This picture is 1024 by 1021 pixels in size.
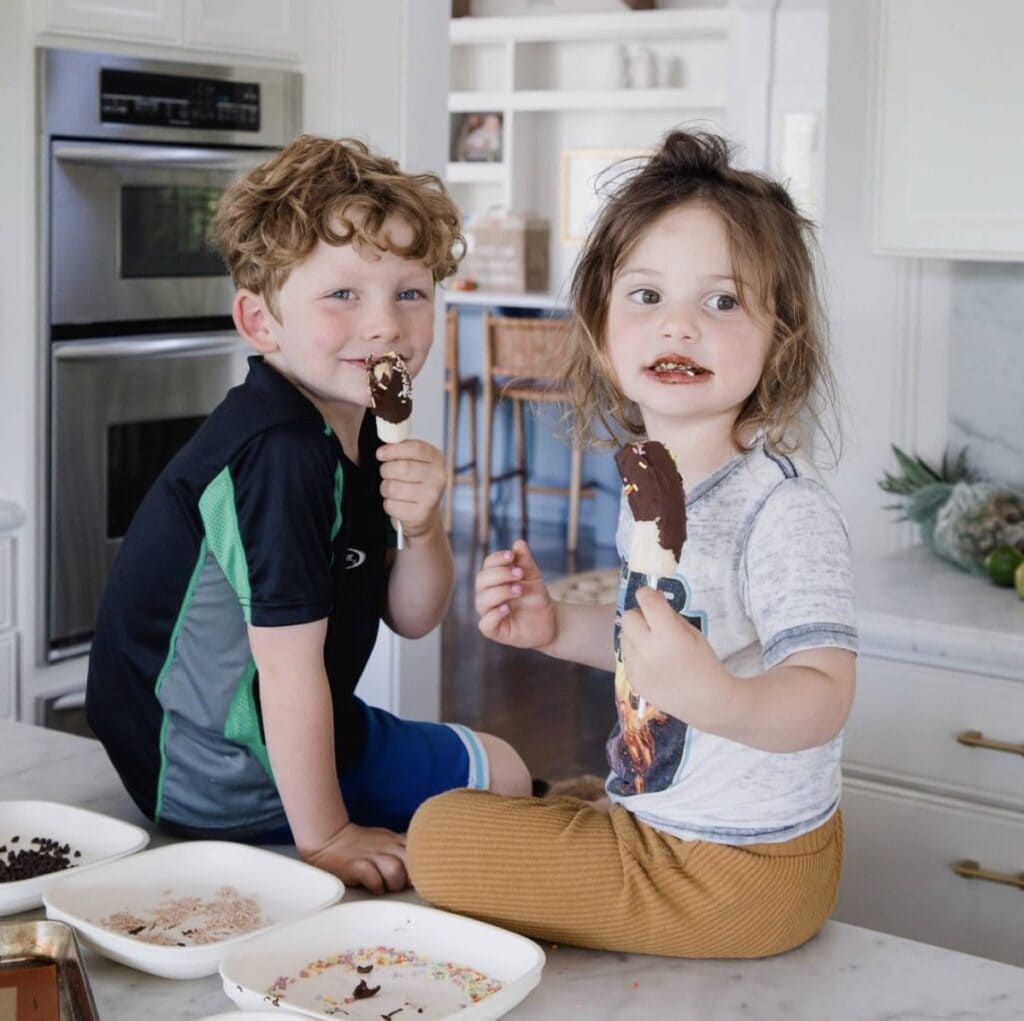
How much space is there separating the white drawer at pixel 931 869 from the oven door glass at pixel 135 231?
1761mm

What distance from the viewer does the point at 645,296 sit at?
1.45m

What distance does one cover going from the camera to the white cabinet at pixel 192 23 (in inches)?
125

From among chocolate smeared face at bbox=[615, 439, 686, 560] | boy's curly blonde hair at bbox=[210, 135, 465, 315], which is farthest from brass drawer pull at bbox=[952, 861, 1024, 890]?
chocolate smeared face at bbox=[615, 439, 686, 560]

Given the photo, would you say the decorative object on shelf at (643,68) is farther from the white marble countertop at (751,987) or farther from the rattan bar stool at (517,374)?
the white marble countertop at (751,987)

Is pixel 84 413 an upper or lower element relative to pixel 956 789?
upper

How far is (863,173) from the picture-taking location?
122 inches

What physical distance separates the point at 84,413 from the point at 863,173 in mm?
1653

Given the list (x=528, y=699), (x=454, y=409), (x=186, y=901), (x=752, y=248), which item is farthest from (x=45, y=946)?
(x=454, y=409)

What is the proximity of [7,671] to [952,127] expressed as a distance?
6.94 feet

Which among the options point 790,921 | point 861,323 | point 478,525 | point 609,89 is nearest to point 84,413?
point 861,323

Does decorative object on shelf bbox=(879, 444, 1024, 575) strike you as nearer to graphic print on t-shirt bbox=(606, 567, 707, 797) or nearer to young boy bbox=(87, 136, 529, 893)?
young boy bbox=(87, 136, 529, 893)

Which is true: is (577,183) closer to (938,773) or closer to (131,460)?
(131,460)

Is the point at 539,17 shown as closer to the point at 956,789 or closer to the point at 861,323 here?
the point at 861,323

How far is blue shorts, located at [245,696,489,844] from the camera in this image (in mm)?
1846
